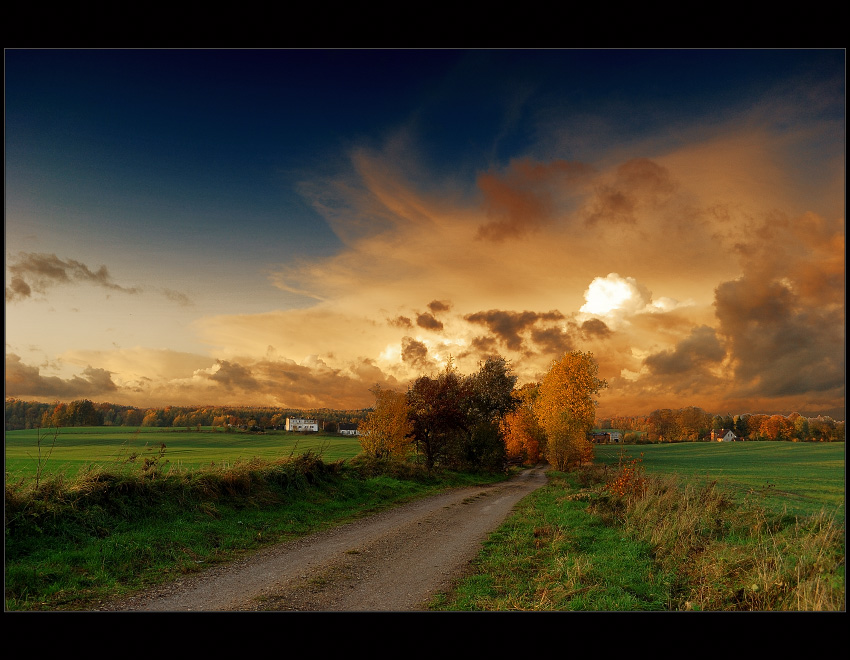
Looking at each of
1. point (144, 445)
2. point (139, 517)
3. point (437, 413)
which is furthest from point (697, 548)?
point (437, 413)

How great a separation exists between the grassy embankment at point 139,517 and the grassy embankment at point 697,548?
5981mm

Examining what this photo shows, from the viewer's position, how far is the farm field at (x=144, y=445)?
12445 mm

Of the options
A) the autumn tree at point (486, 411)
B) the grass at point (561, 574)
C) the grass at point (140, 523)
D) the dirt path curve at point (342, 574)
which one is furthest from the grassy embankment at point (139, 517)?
the autumn tree at point (486, 411)

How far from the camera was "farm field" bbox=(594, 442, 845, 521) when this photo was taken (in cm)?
891

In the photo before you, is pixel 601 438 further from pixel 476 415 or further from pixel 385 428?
pixel 385 428

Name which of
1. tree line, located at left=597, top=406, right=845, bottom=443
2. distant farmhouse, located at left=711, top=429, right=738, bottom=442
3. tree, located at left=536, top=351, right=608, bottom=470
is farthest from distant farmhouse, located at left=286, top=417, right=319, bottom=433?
tree, located at left=536, top=351, right=608, bottom=470

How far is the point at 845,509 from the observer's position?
7785 mm

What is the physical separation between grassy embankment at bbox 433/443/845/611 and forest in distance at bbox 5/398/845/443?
54 centimetres

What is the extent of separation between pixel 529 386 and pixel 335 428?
40.3 m

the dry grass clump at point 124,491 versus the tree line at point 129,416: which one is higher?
the tree line at point 129,416

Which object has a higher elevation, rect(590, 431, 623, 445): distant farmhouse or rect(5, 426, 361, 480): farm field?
rect(5, 426, 361, 480): farm field

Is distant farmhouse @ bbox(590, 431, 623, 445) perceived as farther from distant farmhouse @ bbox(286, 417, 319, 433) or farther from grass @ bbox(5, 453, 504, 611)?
grass @ bbox(5, 453, 504, 611)

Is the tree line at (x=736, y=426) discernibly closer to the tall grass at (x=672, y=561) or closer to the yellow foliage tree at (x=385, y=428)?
the tall grass at (x=672, y=561)
